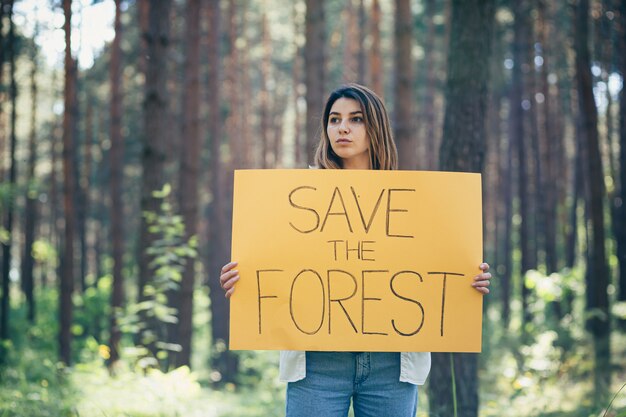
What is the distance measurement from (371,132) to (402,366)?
39.9 inches

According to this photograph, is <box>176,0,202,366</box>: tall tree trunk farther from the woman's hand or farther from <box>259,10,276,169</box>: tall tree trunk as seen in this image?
<box>259,10,276,169</box>: tall tree trunk

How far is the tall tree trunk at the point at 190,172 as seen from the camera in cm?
893

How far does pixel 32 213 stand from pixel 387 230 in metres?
18.4

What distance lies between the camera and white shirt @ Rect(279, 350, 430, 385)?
2.62 meters

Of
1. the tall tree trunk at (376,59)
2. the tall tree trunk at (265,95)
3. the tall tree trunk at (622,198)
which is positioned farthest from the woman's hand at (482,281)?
the tall tree trunk at (265,95)

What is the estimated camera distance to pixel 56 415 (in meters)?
4.63

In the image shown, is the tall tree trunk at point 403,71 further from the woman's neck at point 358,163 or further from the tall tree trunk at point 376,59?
the woman's neck at point 358,163

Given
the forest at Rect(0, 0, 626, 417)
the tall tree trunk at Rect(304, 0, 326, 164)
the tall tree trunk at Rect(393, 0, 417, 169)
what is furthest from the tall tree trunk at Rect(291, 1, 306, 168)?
the tall tree trunk at Rect(304, 0, 326, 164)

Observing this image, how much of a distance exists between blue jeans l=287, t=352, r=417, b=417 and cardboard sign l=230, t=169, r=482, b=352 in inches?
3.4

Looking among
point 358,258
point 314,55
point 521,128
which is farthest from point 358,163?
point 521,128

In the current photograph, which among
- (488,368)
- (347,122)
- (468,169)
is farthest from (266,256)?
(488,368)

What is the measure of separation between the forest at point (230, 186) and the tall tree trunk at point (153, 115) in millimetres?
26

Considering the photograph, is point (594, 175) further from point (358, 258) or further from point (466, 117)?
point (358, 258)

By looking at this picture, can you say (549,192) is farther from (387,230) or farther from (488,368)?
(387,230)
